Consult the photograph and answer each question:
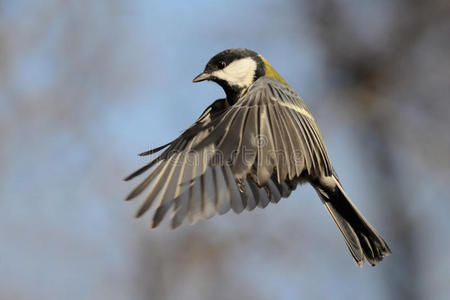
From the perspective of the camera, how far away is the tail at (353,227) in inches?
134

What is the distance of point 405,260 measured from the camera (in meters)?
4.58

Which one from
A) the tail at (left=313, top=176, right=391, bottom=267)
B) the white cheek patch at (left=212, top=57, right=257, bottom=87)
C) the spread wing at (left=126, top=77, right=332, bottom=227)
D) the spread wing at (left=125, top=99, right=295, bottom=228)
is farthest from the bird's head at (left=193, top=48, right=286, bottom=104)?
the tail at (left=313, top=176, right=391, bottom=267)

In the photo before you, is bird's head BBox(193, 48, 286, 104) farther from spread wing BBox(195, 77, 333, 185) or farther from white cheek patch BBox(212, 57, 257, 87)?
spread wing BBox(195, 77, 333, 185)

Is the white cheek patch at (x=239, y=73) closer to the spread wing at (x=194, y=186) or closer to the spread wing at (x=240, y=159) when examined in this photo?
the spread wing at (x=194, y=186)

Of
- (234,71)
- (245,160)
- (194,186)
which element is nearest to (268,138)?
(245,160)

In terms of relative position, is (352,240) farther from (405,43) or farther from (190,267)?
(405,43)

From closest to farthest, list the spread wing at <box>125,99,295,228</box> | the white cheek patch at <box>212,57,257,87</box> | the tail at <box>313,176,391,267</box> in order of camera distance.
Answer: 1. the spread wing at <box>125,99,295,228</box>
2. the tail at <box>313,176,391,267</box>
3. the white cheek patch at <box>212,57,257,87</box>

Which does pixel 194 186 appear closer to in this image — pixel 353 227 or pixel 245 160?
pixel 245 160

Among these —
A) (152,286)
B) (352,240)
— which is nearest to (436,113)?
(352,240)

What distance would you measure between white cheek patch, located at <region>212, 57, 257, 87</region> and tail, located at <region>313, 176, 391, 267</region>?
2.56 feet

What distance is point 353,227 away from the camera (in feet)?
11.3

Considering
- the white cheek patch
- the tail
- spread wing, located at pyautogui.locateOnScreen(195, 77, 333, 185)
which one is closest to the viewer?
spread wing, located at pyautogui.locateOnScreen(195, 77, 333, 185)

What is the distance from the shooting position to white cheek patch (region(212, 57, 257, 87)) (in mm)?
3609

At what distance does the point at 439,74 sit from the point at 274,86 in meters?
2.86
